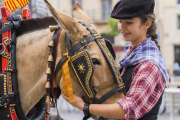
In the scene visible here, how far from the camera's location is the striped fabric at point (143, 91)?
52.9 inches

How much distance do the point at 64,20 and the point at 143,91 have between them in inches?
29.8

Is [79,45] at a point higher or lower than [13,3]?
lower

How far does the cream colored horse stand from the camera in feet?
5.15

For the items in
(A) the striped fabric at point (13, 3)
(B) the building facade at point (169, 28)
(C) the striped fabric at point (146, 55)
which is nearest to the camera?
(C) the striped fabric at point (146, 55)

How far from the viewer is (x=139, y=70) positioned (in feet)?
4.73

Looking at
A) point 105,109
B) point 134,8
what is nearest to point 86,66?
point 105,109

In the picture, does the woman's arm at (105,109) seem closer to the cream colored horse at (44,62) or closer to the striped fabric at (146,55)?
the cream colored horse at (44,62)

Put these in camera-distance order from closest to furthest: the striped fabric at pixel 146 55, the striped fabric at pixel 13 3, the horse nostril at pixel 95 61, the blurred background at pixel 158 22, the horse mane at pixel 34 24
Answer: the striped fabric at pixel 146 55 → the horse nostril at pixel 95 61 → the horse mane at pixel 34 24 → the striped fabric at pixel 13 3 → the blurred background at pixel 158 22

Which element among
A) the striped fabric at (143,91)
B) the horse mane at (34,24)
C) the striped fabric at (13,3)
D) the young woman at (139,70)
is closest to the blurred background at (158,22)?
the striped fabric at (13,3)

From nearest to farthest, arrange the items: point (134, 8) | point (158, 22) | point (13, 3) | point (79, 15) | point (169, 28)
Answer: point (134, 8), point (79, 15), point (13, 3), point (158, 22), point (169, 28)

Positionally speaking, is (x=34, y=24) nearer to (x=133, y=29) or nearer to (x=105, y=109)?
(x=133, y=29)

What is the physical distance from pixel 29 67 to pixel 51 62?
270 millimetres

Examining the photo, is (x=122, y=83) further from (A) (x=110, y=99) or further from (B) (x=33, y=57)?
(B) (x=33, y=57)

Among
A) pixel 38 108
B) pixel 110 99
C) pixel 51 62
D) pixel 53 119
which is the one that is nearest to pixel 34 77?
pixel 51 62
